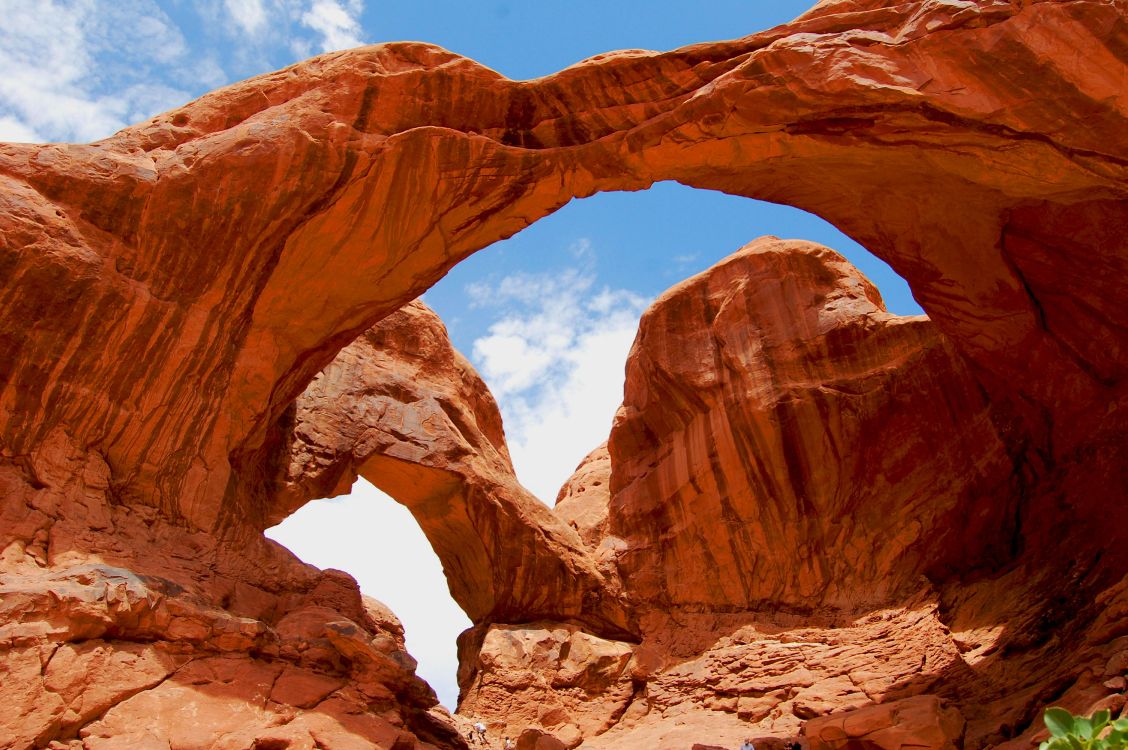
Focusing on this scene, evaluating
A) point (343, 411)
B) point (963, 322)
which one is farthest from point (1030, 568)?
point (343, 411)

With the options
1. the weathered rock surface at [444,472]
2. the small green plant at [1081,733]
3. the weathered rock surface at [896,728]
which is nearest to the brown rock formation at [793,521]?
the weathered rock surface at [444,472]

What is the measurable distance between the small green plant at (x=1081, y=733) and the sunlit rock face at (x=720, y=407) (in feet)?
19.4

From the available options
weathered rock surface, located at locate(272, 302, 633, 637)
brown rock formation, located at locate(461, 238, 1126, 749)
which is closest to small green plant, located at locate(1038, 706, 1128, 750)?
brown rock formation, located at locate(461, 238, 1126, 749)

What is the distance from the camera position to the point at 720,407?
18.4 metres

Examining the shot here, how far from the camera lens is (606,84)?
13383 millimetres

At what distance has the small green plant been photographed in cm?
416

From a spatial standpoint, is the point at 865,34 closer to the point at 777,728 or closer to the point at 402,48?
the point at 402,48

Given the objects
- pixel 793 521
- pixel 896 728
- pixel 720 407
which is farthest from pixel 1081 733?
pixel 720 407

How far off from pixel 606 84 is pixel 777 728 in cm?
925

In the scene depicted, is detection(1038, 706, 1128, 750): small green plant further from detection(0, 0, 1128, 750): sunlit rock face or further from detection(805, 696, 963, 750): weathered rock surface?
detection(805, 696, 963, 750): weathered rock surface

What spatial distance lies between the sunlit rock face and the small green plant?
5.92 metres

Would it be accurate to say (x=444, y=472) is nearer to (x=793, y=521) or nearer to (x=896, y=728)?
(x=793, y=521)

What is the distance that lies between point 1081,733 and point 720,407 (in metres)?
14.0

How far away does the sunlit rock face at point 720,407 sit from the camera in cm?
1084
